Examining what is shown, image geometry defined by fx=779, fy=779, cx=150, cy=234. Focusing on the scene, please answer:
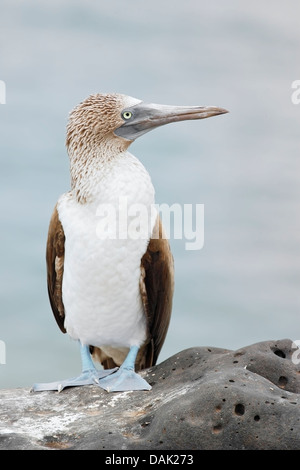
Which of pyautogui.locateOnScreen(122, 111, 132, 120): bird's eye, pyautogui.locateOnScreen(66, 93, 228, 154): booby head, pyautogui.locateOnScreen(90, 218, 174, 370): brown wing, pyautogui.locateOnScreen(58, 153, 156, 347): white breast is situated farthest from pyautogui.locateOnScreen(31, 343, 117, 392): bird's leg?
pyautogui.locateOnScreen(122, 111, 132, 120): bird's eye

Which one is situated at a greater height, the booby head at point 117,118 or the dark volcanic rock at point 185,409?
the booby head at point 117,118

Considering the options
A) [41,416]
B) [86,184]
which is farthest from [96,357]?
[86,184]

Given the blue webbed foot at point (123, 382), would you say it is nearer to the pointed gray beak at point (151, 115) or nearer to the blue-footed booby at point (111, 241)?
Answer: the blue-footed booby at point (111, 241)

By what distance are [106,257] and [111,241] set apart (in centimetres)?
10

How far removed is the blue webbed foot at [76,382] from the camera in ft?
16.5

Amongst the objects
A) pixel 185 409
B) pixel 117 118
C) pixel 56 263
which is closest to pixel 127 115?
pixel 117 118

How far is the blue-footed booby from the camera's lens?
4809 mm

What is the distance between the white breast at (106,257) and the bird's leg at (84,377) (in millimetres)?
235

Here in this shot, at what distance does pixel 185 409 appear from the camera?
399 centimetres

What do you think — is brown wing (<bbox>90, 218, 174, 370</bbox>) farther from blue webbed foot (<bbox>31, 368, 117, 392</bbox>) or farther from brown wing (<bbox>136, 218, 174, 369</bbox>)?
blue webbed foot (<bbox>31, 368, 117, 392</bbox>)

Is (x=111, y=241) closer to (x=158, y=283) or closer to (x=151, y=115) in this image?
(x=158, y=283)

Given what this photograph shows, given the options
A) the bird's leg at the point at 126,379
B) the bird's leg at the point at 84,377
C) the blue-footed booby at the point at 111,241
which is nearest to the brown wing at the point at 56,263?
the blue-footed booby at the point at 111,241
